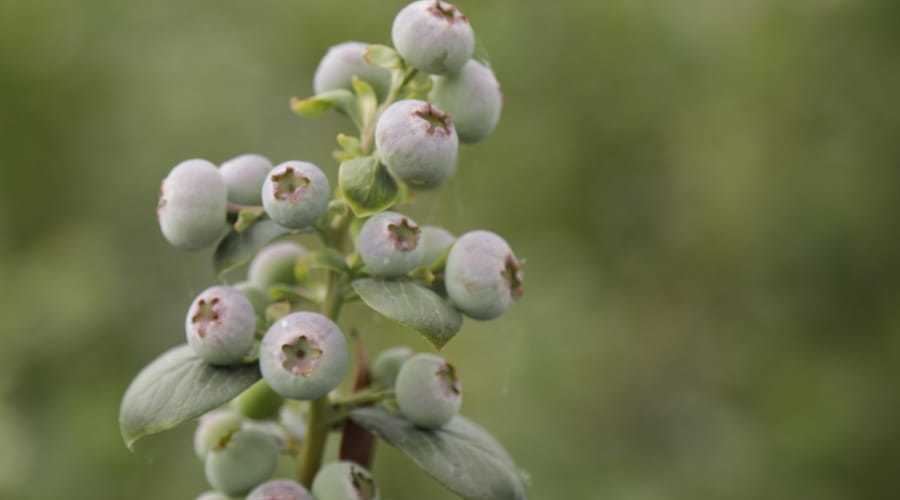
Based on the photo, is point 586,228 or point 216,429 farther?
point 586,228

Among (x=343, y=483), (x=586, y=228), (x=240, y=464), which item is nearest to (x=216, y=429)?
(x=240, y=464)

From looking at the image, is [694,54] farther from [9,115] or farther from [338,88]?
[338,88]

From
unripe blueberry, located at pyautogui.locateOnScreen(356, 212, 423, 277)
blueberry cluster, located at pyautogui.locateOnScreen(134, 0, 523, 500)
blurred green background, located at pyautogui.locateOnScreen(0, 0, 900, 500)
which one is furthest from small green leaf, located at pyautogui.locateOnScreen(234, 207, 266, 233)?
blurred green background, located at pyautogui.locateOnScreen(0, 0, 900, 500)

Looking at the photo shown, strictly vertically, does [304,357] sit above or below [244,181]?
below

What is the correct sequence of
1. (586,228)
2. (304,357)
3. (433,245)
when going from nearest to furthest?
(304,357) < (433,245) < (586,228)

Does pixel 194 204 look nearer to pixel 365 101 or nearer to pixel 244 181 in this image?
pixel 244 181

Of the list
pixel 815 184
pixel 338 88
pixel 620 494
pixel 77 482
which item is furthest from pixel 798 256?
pixel 338 88

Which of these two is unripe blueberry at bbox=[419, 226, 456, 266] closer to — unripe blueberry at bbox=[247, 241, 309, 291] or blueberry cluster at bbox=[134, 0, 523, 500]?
blueberry cluster at bbox=[134, 0, 523, 500]
